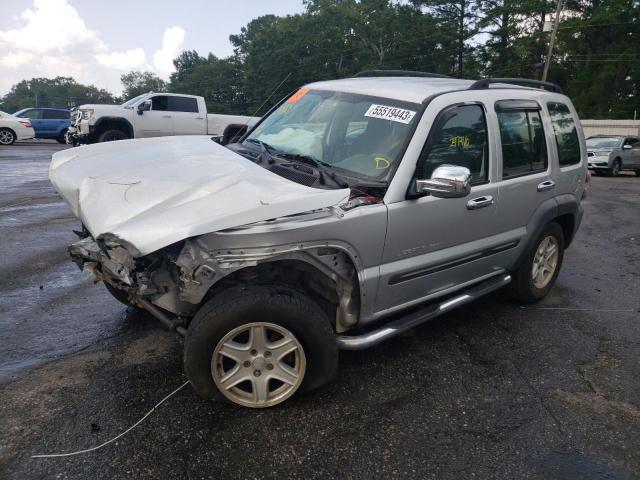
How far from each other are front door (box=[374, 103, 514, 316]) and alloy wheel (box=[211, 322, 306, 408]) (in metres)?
0.68

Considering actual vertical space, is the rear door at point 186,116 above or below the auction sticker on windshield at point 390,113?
below

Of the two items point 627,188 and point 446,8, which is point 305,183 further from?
point 446,8

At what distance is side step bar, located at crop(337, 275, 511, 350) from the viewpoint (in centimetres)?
294

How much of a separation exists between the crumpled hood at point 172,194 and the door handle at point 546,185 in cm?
223

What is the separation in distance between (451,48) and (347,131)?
178 feet

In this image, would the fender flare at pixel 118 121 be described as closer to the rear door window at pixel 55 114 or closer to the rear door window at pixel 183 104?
the rear door window at pixel 183 104

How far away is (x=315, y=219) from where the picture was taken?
265 cm

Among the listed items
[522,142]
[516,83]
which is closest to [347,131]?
[522,142]

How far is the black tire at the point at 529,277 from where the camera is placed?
171 inches

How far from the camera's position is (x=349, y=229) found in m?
2.77

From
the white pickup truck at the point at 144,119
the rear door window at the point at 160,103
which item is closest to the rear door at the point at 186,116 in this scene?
the white pickup truck at the point at 144,119

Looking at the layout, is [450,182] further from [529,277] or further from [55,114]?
[55,114]

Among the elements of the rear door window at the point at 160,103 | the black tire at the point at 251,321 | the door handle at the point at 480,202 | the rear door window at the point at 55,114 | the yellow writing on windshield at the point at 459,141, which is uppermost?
the yellow writing on windshield at the point at 459,141

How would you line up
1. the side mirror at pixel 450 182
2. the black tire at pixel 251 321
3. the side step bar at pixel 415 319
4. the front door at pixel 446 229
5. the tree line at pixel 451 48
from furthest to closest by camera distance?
the tree line at pixel 451 48 → the front door at pixel 446 229 → the side step bar at pixel 415 319 → the side mirror at pixel 450 182 → the black tire at pixel 251 321
